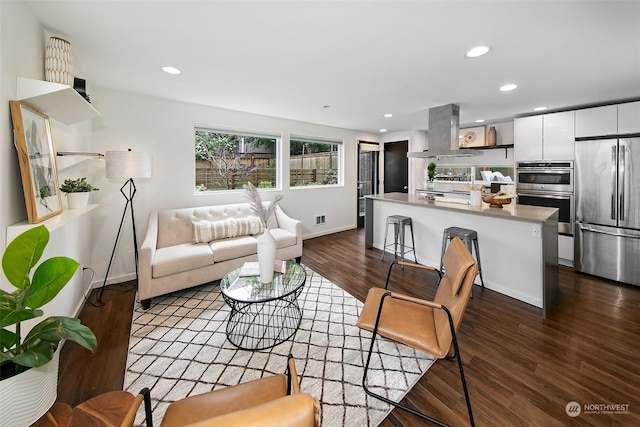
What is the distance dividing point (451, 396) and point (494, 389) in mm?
303

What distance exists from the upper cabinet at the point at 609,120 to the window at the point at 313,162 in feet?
13.1

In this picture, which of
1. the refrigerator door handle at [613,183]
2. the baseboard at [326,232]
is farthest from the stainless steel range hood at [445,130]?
the baseboard at [326,232]

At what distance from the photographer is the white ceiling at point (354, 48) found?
1747 millimetres

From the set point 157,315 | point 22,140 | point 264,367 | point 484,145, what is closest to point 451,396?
point 264,367

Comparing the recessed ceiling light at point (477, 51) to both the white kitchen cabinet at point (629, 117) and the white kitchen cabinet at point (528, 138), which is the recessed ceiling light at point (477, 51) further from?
the white kitchen cabinet at point (528, 138)

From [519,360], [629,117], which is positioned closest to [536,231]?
[519,360]

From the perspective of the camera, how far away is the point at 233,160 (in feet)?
15.4

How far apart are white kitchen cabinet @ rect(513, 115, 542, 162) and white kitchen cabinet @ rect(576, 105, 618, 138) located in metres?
0.48

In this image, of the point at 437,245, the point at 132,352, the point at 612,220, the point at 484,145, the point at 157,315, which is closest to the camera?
the point at 132,352

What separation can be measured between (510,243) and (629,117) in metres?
2.39

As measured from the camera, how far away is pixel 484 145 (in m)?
5.74

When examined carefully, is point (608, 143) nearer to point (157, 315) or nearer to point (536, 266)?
point (536, 266)

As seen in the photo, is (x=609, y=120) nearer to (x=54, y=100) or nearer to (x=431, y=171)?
(x=431, y=171)

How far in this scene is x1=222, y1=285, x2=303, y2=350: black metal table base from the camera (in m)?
2.28
